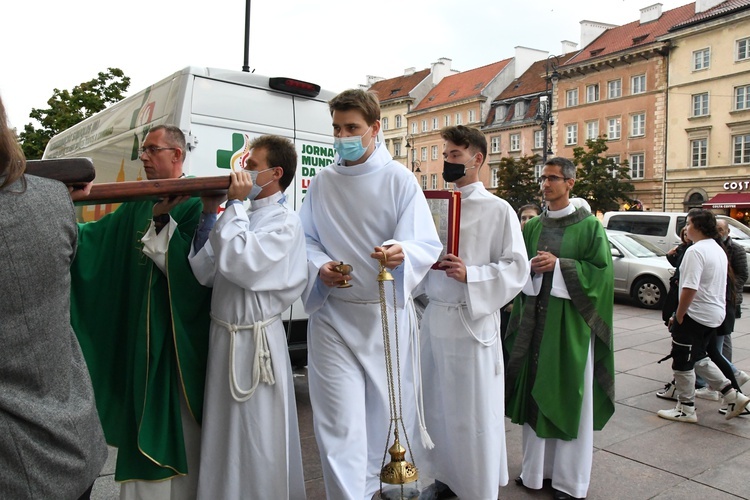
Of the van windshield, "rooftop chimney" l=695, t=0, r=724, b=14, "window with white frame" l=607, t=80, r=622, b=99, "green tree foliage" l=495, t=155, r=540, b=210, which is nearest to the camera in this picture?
the van windshield

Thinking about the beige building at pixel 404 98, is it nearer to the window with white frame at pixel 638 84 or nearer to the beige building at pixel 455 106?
the beige building at pixel 455 106

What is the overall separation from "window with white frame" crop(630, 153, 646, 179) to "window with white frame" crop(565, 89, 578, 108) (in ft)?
22.8

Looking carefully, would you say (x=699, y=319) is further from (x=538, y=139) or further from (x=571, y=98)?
(x=538, y=139)

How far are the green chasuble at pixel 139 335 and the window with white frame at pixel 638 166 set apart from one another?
4574 cm

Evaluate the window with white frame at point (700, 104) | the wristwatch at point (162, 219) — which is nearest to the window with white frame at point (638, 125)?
the window with white frame at point (700, 104)

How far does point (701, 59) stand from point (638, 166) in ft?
25.7

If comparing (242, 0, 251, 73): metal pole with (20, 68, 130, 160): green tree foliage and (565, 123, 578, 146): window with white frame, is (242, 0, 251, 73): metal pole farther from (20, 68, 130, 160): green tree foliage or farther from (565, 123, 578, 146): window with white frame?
(565, 123, 578, 146): window with white frame

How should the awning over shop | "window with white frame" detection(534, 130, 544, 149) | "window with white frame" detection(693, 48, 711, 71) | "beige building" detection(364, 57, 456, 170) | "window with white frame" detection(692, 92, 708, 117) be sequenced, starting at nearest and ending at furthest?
1. the awning over shop
2. "window with white frame" detection(693, 48, 711, 71)
3. "window with white frame" detection(692, 92, 708, 117)
4. "window with white frame" detection(534, 130, 544, 149)
5. "beige building" detection(364, 57, 456, 170)

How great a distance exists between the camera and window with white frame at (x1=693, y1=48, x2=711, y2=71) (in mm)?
39938

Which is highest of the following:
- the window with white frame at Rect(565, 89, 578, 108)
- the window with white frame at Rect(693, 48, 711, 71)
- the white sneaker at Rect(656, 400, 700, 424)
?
the window with white frame at Rect(693, 48, 711, 71)

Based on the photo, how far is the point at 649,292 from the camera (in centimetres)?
1301

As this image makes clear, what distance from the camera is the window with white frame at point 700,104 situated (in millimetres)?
40406

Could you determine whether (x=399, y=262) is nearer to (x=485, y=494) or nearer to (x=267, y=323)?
(x=267, y=323)

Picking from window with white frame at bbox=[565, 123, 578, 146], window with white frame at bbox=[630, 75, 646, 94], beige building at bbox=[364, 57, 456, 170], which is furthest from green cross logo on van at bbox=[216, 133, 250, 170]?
beige building at bbox=[364, 57, 456, 170]
